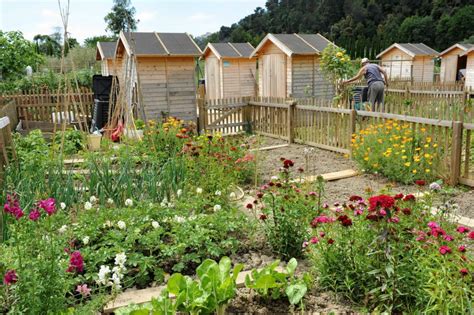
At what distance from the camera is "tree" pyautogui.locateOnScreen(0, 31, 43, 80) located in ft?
50.2

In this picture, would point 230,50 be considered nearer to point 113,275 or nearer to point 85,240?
point 85,240

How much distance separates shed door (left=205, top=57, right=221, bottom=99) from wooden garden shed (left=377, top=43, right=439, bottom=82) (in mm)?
9826

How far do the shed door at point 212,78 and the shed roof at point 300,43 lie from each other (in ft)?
17.0

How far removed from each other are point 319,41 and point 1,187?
1263cm

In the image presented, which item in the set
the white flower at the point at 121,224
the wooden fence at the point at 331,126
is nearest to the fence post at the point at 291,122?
the wooden fence at the point at 331,126

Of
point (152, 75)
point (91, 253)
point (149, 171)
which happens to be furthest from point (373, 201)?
point (152, 75)

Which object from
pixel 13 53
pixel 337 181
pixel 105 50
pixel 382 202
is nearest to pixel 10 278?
pixel 382 202

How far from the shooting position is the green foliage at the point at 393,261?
2.41 m

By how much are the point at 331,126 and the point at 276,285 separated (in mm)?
6284

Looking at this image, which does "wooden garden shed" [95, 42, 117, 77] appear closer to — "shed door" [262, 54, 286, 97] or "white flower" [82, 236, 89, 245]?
"shed door" [262, 54, 286, 97]

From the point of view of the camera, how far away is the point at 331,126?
8.62 meters

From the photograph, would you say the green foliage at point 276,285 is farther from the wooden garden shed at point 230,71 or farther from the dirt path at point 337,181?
the wooden garden shed at point 230,71

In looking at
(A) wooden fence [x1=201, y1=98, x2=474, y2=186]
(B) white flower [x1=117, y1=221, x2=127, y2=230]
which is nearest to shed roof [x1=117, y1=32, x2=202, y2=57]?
(A) wooden fence [x1=201, y1=98, x2=474, y2=186]

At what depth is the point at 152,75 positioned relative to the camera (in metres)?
11.6
